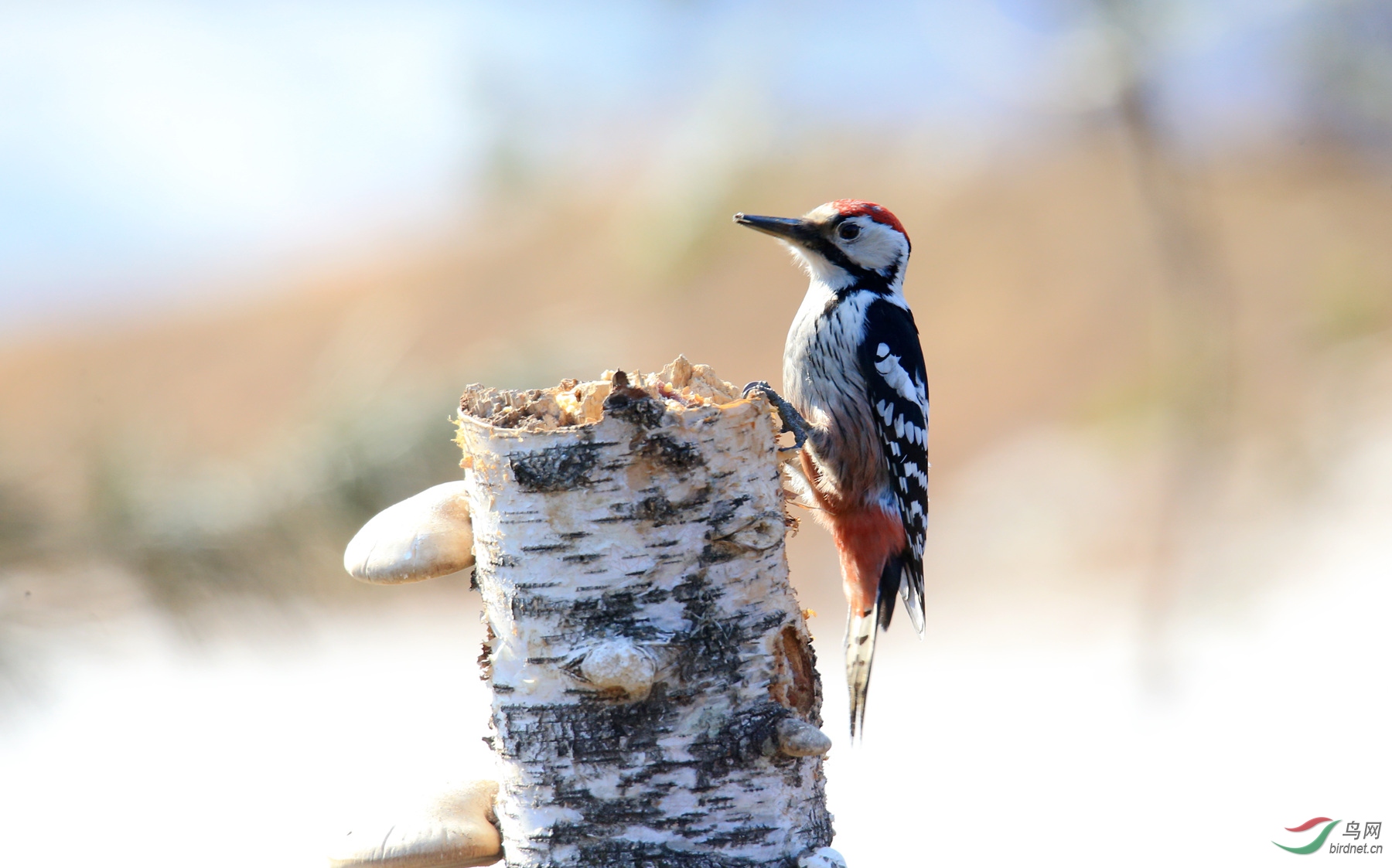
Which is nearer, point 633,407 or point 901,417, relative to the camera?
point 633,407

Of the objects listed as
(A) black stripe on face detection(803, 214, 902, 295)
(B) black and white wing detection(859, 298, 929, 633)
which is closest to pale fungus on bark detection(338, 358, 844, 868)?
(B) black and white wing detection(859, 298, 929, 633)

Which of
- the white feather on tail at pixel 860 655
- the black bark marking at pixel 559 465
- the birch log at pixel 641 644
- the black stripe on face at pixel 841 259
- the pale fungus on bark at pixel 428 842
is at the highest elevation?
the black stripe on face at pixel 841 259

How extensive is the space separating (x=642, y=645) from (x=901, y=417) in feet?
5.16

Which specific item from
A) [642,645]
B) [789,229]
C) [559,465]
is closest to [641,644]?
[642,645]

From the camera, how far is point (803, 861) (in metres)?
1.49

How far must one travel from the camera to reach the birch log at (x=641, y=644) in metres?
1.45

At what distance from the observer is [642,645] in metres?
1.42

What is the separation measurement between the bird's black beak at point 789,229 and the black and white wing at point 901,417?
29cm

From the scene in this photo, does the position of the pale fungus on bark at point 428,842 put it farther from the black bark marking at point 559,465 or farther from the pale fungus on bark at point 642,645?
the black bark marking at point 559,465

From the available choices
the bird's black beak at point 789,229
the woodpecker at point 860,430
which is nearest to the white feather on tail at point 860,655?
the woodpecker at point 860,430

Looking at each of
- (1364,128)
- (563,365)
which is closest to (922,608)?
(563,365)

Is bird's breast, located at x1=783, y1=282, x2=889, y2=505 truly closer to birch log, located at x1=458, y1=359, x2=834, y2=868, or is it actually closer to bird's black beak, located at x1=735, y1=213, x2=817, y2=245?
bird's black beak, located at x1=735, y1=213, x2=817, y2=245

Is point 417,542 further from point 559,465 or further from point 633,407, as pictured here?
point 633,407

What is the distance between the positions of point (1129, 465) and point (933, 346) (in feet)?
15.8
